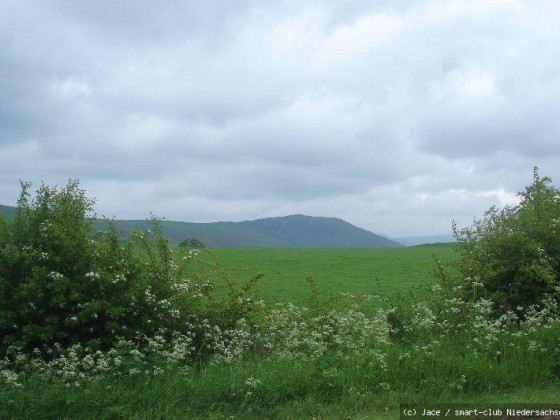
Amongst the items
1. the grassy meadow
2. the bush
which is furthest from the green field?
the grassy meadow

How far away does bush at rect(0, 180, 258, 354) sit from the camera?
9.80m

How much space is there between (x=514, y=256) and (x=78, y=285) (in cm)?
999

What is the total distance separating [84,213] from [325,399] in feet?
20.5

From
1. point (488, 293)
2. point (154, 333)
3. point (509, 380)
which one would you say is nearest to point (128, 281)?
point (154, 333)

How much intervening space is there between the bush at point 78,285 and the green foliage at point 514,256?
21.2 ft

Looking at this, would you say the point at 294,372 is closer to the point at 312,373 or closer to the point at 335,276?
the point at 312,373

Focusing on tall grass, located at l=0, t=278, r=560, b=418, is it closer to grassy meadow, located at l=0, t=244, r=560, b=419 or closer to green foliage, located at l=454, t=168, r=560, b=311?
grassy meadow, located at l=0, t=244, r=560, b=419

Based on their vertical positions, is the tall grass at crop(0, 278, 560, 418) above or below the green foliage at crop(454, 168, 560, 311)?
below

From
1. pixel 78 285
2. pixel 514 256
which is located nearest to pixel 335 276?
pixel 514 256

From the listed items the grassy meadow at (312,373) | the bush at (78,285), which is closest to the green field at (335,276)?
the bush at (78,285)

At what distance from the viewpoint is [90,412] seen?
7.65m

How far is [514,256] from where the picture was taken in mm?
13773

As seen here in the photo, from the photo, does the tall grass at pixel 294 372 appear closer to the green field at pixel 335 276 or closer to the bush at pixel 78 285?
the bush at pixel 78 285

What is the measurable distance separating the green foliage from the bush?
21.2 feet
